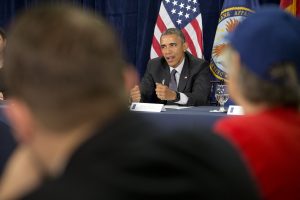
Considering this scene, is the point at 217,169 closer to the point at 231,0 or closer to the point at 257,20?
the point at 257,20

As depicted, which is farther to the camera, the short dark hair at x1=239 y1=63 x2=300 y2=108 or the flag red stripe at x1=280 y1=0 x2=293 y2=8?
the flag red stripe at x1=280 y1=0 x2=293 y2=8

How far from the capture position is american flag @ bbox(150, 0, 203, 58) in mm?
5020

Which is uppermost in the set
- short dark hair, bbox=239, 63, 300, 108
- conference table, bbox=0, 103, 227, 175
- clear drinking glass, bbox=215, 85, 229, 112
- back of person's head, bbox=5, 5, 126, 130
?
back of person's head, bbox=5, 5, 126, 130

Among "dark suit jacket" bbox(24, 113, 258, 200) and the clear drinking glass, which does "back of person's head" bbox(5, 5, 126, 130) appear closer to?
"dark suit jacket" bbox(24, 113, 258, 200)

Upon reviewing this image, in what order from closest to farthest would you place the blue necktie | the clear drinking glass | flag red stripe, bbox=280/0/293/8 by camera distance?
the clear drinking glass
the blue necktie
flag red stripe, bbox=280/0/293/8

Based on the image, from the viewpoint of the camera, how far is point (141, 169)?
1.84 feet

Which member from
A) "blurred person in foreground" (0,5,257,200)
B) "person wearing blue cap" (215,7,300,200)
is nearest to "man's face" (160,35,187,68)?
"person wearing blue cap" (215,7,300,200)

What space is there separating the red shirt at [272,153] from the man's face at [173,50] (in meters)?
3.12

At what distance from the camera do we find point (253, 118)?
95 cm

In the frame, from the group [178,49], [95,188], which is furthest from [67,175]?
[178,49]

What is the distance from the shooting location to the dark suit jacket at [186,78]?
383cm

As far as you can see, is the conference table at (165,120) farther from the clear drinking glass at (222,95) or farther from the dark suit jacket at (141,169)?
the dark suit jacket at (141,169)

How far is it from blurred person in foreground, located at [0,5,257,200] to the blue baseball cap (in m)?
0.39

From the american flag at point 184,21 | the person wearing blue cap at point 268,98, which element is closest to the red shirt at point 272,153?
the person wearing blue cap at point 268,98
